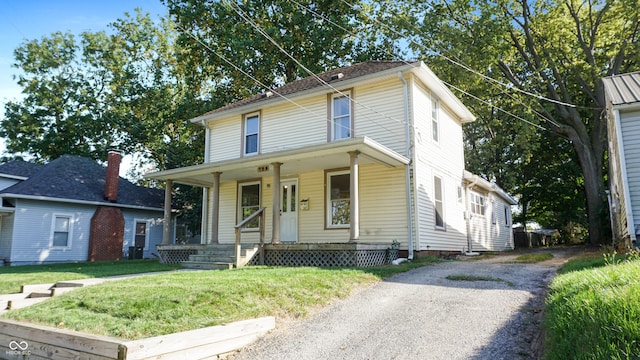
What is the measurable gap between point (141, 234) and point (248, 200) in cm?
1092

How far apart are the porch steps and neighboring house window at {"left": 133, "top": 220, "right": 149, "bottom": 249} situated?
12.2 m

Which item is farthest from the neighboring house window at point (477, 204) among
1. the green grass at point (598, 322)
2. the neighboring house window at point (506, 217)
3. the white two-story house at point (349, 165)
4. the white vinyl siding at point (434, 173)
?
the green grass at point (598, 322)

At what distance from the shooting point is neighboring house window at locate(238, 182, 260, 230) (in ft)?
49.2

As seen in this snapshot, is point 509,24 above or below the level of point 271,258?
above

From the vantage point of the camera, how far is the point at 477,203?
58.9ft

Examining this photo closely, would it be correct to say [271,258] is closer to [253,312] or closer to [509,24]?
[253,312]

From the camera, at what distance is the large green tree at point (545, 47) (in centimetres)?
1986

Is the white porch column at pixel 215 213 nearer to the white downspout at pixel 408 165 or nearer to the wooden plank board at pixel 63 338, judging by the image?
the white downspout at pixel 408 165

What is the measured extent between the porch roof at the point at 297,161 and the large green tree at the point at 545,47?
991 centimetres

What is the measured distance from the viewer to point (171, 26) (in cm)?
3186

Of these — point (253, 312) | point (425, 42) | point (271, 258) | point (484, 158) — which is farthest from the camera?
point (484, 158)

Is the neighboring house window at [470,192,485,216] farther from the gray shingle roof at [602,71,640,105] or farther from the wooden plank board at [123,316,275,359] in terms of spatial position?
→ the wooden plank board at [123,316,275,359]

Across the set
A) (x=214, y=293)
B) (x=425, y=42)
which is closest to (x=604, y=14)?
(x=425, y=42)

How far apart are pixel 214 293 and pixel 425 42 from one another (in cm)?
1927
